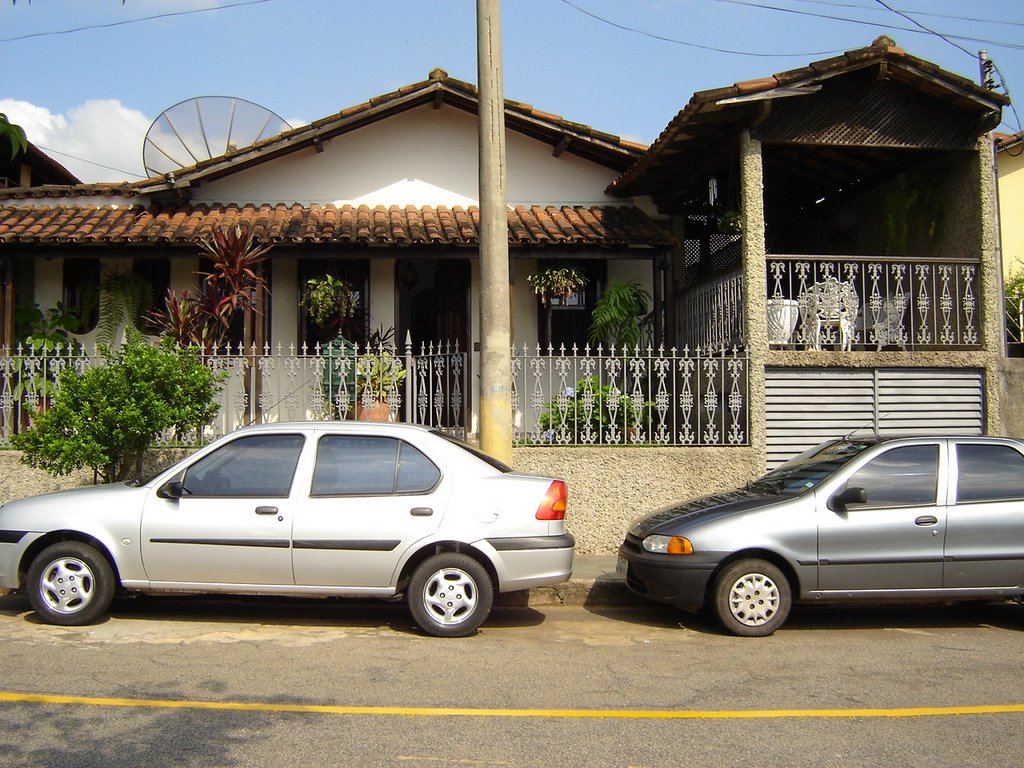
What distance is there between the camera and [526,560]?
669 cm

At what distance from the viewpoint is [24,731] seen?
452 cm

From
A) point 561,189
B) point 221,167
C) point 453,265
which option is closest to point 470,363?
point 453,265

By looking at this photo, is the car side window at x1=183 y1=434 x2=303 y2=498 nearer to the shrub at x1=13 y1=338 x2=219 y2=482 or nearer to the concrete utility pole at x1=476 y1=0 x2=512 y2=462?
the concrete utility pole at x1=476 y1=0 x2=512 y2=462

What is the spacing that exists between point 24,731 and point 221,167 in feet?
31.8

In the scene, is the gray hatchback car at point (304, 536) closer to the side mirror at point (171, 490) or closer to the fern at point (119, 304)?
the side mirror at point (171, 490)

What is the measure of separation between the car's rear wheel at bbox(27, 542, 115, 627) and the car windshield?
17.4 feet

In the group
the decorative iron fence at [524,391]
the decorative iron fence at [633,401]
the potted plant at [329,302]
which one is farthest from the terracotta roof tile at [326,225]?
the decorative iron fence at [633,401]

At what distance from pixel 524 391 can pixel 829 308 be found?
391 cm

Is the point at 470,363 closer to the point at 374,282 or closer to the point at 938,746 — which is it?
the point at 374,282

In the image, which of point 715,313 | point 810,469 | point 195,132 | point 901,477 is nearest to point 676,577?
point 810,469

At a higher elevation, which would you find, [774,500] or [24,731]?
[774,500]

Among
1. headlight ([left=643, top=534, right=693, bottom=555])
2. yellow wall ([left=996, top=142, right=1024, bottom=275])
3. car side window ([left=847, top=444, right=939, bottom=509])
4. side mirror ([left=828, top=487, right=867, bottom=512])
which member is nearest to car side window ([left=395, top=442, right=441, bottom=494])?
headlight ([left=643, top=534, right=693, bottom=555])

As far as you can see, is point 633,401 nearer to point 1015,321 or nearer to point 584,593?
point 584,593

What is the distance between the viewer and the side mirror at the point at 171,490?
672 cm
